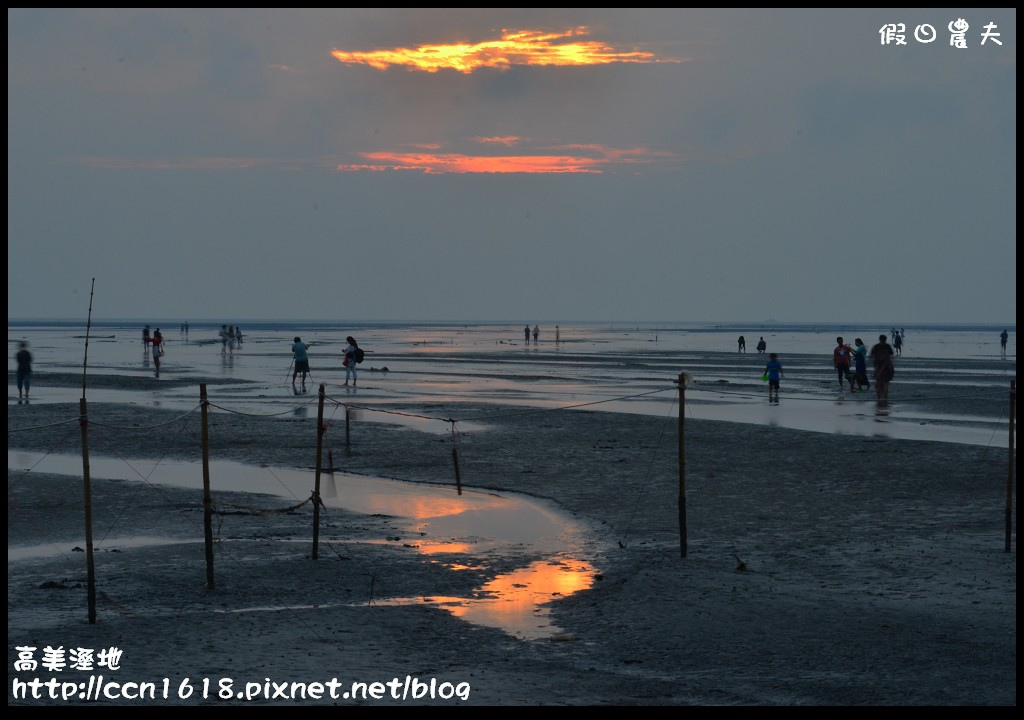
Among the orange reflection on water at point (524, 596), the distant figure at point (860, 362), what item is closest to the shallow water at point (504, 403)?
the orange reflection on water at point (524, 596)

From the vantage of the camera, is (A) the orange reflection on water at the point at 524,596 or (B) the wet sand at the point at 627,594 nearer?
(B) the wet sand at the point at 627,594

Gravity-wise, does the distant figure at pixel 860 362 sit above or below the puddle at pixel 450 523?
above

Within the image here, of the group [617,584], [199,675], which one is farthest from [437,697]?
[617,584]

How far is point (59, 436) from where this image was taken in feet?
92.8

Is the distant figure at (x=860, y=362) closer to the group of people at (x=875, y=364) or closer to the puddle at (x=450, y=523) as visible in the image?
the group of people at (x=875, y=364)

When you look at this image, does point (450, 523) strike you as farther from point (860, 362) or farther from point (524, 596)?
point (860, 362)

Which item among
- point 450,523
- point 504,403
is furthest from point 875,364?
point 450,523

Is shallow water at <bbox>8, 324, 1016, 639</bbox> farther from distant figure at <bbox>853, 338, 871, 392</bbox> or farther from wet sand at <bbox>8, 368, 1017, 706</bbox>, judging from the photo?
distant figure at <bbox>853, 338, 871, 392</bbox>

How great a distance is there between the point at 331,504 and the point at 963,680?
11739mm

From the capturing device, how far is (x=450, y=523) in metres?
17.3

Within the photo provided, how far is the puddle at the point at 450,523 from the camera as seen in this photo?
12.5 meters

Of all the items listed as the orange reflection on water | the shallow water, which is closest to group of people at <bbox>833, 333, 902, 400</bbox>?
the shallow water

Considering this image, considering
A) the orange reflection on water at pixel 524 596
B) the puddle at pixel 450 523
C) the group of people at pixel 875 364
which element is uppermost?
the group of people at pixel 875 364

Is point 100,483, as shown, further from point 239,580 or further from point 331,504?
point 239,580
